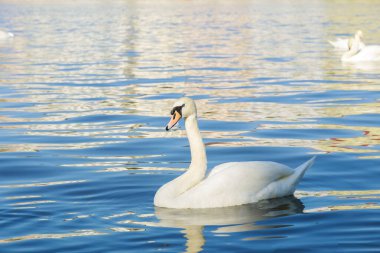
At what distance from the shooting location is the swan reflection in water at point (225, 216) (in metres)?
10.5

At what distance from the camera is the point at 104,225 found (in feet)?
34.8

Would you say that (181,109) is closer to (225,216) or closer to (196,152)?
(196,152)

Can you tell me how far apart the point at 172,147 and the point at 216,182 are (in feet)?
16.9

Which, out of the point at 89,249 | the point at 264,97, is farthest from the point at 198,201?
the point at 264,97

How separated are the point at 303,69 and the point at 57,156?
18.5 meters

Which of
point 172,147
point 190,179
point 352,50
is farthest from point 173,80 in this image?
point 190,179

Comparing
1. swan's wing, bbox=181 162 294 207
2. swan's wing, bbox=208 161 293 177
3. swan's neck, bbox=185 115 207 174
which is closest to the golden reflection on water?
swan's wing, bbox=208 161 293 177

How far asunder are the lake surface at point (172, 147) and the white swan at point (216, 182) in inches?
5.7

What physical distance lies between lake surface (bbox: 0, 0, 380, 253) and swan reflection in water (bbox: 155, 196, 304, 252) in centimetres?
2

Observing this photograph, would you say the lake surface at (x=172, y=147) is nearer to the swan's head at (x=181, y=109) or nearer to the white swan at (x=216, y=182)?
the white swan at (x=216, y=182)

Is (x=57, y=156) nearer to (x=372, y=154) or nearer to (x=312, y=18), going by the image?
(x=372, y=154)

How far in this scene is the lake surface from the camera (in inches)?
404

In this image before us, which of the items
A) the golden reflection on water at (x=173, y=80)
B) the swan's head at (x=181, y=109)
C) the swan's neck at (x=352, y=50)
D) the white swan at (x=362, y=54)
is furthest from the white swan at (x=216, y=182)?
the swan's neck at (x=352, y=50)

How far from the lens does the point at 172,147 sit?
16531 millimetres
